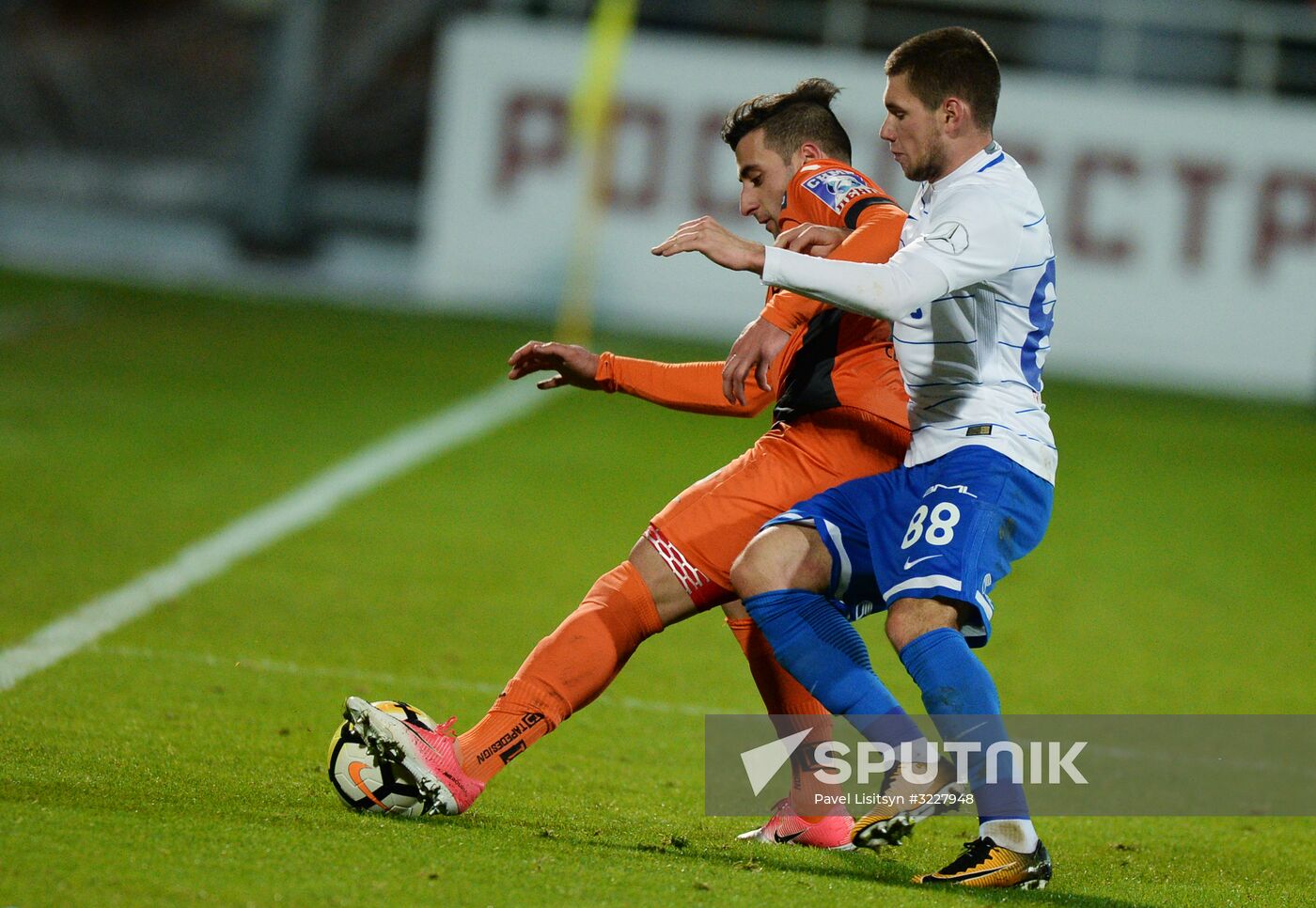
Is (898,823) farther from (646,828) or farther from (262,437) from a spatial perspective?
(262,437)

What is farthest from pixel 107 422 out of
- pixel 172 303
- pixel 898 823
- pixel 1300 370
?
pixel 1300 370

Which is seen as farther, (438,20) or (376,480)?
(438,20)

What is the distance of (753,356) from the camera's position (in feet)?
12.5

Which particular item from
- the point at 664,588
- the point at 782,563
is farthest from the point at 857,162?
the point at 782,563

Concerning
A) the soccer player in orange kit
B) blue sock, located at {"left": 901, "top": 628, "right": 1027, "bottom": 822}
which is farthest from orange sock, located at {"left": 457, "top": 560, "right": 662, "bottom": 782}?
blue sock, located at {"left": 901, "top": 628, "right": 1027, "bottom": 822}

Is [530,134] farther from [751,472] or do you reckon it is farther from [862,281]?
[862,281]

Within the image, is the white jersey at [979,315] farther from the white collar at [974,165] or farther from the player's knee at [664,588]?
the player's knee at [664,588]

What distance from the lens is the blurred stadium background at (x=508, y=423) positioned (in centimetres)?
402

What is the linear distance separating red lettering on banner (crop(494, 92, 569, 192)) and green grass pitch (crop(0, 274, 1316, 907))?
6.49 feet

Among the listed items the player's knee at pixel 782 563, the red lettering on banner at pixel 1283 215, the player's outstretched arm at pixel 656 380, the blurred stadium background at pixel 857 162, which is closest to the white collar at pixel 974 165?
the player's outstretched arm at pixel 656 380

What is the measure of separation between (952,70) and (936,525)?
995 mm

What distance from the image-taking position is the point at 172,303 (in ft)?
49.7

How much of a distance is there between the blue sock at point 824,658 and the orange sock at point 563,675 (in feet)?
1.27

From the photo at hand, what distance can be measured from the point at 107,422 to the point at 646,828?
706 cm
